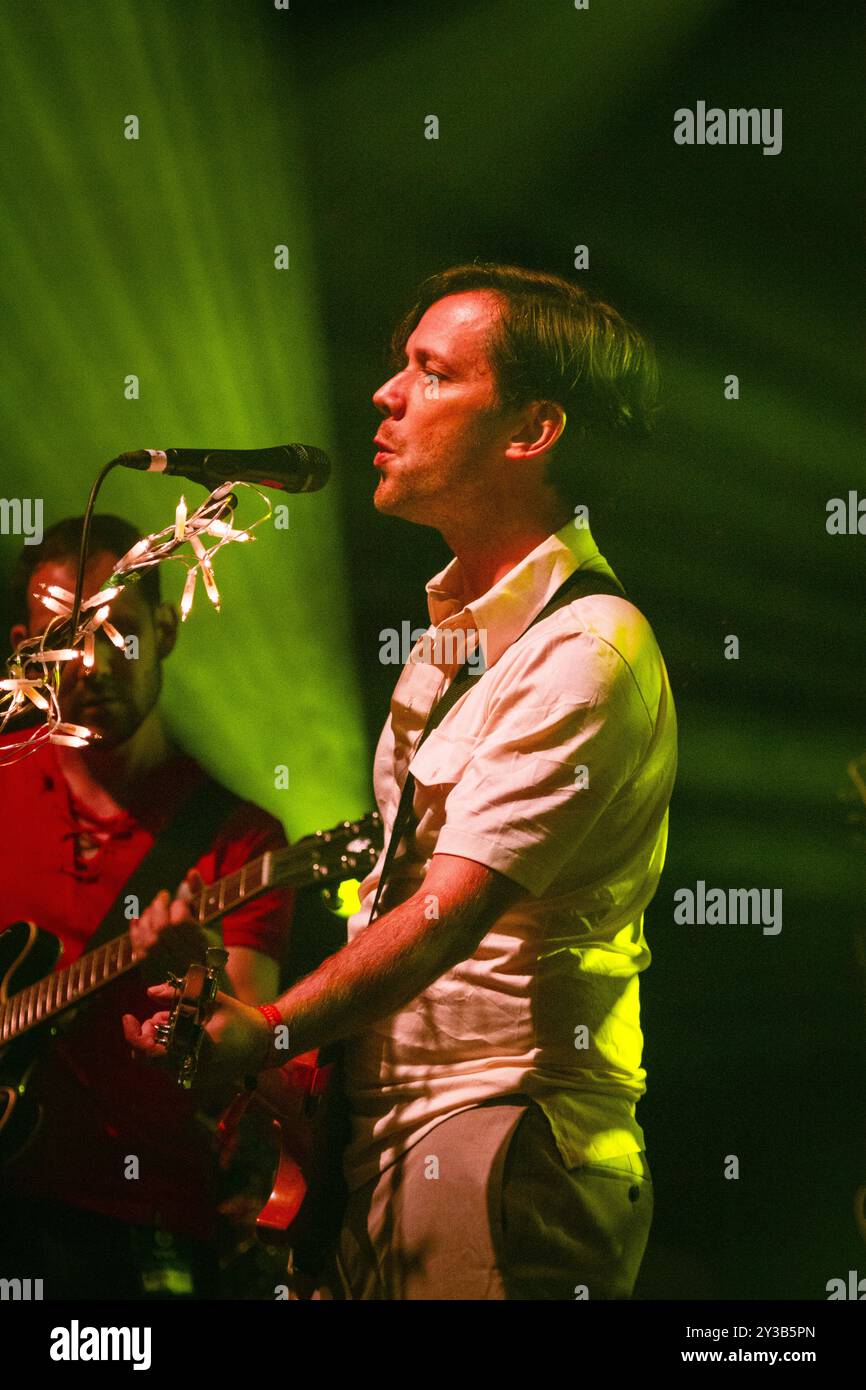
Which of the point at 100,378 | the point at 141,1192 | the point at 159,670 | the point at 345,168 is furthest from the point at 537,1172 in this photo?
the point at 345,168

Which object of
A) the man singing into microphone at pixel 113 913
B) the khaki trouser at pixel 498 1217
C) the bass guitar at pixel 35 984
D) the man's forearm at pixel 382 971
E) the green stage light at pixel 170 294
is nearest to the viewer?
the man's forearm at pixel 382 971

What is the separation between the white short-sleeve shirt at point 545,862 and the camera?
7.31ft

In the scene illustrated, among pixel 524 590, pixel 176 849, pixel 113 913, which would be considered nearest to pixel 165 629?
pixel 176 849

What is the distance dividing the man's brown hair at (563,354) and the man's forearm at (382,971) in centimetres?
96

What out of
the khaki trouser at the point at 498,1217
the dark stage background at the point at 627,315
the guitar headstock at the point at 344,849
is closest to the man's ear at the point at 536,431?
the dark stage background at the point at 627,315

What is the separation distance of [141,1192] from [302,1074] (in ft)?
1.65

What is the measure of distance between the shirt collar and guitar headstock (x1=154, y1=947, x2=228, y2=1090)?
79 cm

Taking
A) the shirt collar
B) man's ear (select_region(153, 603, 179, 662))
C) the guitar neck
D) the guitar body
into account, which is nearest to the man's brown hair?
the shirt collar

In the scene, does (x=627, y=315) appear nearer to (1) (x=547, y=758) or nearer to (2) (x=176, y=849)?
(1) (x=547, y=758)

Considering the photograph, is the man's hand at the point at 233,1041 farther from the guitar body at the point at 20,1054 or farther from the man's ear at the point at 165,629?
the man's ear at the point at 165,629

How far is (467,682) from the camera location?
8.42 ft

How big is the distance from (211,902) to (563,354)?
1.30 meters

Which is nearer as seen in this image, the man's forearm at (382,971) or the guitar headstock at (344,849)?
the man's forearm at (382,971)

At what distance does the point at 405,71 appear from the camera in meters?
2.98
